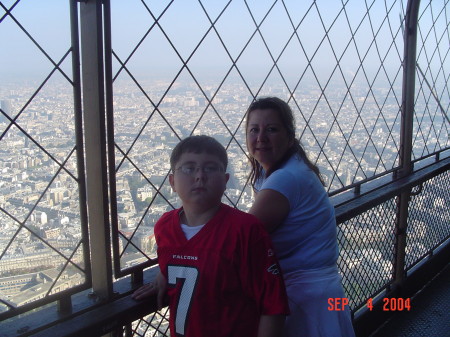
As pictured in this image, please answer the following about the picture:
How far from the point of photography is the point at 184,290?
1.20m

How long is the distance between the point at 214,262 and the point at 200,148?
31 cm

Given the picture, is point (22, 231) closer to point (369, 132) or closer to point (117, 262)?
point (117, 262)

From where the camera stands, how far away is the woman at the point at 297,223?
1357mm

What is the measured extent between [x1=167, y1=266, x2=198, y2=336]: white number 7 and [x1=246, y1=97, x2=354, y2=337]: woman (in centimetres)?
27

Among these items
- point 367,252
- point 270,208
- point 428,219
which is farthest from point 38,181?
point 428,219

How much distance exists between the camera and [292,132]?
5.07 feet

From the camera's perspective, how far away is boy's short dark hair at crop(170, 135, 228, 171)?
3.97 ft

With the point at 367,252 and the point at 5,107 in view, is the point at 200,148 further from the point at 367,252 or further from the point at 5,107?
the point at 367,252

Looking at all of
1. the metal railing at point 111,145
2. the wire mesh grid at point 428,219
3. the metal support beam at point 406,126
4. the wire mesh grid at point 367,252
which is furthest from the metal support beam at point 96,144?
the wire mesh grid at point 428,219

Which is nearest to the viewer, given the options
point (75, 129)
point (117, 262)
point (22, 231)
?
point (22, 231)

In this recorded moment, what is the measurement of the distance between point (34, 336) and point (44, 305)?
0.10 meters

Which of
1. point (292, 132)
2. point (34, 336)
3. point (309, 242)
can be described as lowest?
point (34, 336)

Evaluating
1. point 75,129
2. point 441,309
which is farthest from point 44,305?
point 441,309
